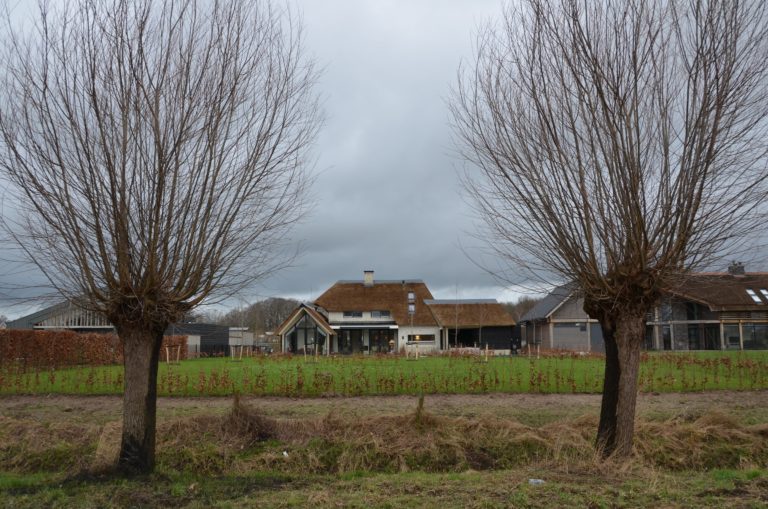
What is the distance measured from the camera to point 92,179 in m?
6.49

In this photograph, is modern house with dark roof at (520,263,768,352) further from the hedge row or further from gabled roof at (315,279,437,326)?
the hedge row

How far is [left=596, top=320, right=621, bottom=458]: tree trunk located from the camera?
25.4 feet

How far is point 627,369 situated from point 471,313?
37170 mm

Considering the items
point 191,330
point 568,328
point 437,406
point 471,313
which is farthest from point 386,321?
point 437,406

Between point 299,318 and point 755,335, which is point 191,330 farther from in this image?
point 755,335

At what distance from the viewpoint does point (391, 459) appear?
8.50 m

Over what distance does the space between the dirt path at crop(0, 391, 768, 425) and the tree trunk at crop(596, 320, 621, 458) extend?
2918 millimetres

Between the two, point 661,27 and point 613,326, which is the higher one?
point 661,27

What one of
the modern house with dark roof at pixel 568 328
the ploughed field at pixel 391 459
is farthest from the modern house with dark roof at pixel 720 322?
the ploughed field at pixel 391 459

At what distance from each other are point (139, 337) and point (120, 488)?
168 cm

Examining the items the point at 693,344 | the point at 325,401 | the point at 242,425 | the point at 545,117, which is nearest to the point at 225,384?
the point at 325,401

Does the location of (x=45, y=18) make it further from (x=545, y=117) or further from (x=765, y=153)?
(x=765, y=153)

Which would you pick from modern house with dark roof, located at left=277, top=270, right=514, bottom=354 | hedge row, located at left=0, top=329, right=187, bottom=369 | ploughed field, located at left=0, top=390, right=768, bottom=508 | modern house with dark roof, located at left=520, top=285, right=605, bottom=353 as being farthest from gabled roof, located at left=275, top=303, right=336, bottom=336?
ploughed field, located at left=0, top=390, right=768, bottom=508

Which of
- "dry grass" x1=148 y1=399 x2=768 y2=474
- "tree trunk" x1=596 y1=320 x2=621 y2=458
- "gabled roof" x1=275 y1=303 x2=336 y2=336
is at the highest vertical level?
"gabled roof" x1=275 y1=303 x2=336 y2=336
